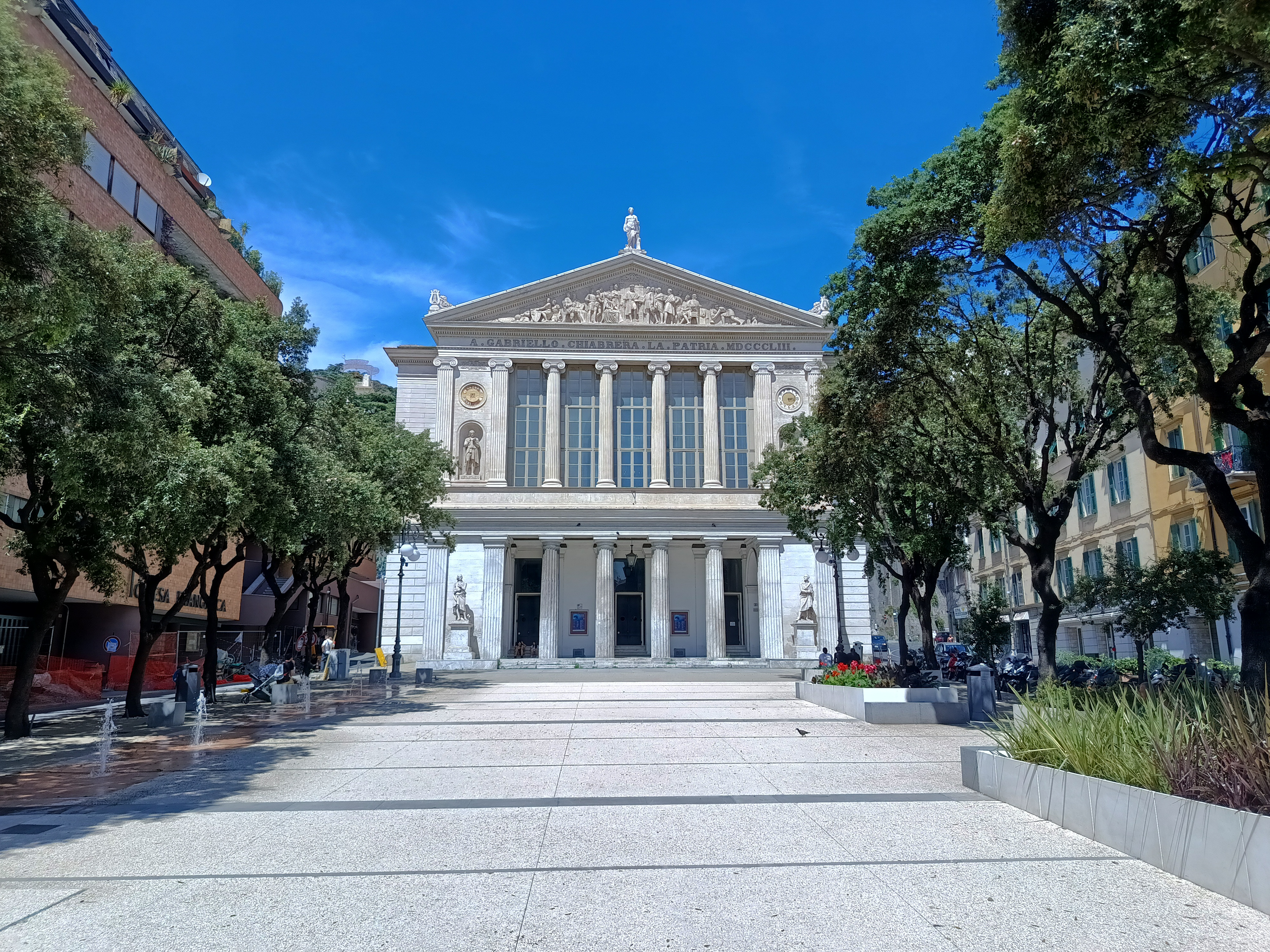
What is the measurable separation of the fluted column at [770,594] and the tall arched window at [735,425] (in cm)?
362

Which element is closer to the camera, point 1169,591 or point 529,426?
point 1169,591

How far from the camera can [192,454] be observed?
13531 millimetres

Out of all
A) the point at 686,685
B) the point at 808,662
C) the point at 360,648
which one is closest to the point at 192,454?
the point at 686,685

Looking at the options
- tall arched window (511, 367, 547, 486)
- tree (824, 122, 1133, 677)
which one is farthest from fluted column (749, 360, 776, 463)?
tree (824, 122, 1133, 677)

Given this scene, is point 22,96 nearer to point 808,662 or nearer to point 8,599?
point 8,599

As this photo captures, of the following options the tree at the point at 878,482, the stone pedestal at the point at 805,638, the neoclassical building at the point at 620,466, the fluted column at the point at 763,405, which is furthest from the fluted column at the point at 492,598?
the tree at the point at 878,482

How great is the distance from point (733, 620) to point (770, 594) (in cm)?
479

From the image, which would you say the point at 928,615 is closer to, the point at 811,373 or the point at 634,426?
the point at 811,373

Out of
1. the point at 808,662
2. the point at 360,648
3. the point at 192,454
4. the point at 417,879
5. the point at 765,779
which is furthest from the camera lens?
the point at 360,648

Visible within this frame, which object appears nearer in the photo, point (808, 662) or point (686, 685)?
point (686, 685)

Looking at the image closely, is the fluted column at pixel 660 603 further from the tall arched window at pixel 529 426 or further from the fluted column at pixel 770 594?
the tall arched window at pixel 529 426

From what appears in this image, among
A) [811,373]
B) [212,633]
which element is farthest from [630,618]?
[212,633]

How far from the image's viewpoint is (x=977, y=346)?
16.8 meters

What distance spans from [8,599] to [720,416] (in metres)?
31.5
